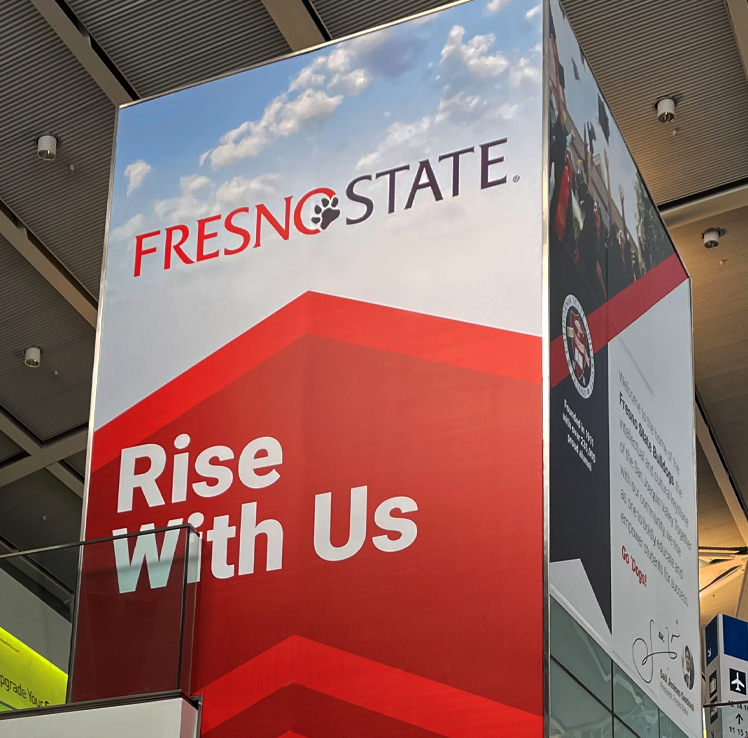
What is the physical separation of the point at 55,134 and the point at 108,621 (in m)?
6.15

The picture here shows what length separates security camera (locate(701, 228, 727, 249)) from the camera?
543 inches

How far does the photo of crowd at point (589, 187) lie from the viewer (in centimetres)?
868

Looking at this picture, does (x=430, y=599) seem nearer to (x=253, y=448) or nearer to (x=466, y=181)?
(x=253, y=448)

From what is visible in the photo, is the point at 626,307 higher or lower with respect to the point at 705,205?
lower

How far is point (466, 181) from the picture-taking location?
8625mm

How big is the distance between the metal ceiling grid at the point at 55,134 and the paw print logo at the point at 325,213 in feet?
13.3

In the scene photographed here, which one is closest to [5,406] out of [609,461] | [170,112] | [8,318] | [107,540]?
[8,318]

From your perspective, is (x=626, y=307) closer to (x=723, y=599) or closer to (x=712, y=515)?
(x=712, y=515)

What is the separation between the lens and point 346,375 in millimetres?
8445

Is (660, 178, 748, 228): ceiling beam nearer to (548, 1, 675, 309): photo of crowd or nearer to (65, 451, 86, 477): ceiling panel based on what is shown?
(548, 1, 675, 309): photo of crowd

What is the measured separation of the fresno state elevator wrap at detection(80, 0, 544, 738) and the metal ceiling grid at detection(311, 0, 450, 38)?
184 cm

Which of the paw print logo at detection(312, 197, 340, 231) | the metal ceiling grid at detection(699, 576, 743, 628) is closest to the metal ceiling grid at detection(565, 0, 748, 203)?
the paw print logo at detection(312, 197, 340, 231)

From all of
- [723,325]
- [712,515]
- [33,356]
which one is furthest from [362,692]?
[712,515]

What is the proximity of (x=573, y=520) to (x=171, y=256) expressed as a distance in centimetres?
350
